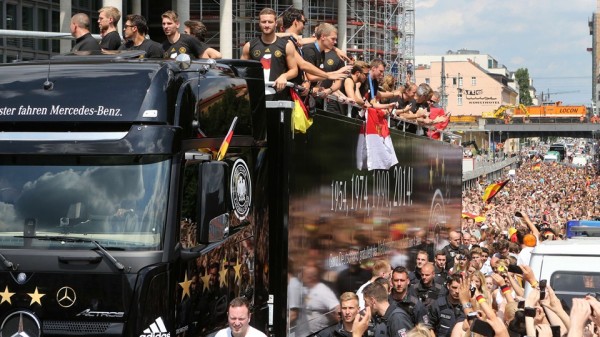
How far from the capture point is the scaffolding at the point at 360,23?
233 feet

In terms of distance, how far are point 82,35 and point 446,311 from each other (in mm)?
4455

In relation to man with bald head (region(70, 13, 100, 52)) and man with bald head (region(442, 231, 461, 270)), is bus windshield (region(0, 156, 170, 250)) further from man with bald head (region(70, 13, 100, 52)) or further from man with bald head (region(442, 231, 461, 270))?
man with bald head (region(442, 231, 461, 270))

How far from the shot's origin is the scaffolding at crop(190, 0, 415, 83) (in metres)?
70.9

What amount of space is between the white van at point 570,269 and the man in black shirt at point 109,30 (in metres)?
3.98

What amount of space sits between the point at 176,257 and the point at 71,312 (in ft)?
2.40

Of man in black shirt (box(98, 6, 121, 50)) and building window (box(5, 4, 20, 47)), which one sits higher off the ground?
building window (box(5, 4, 20, 47))

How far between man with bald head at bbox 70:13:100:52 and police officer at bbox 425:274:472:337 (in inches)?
163

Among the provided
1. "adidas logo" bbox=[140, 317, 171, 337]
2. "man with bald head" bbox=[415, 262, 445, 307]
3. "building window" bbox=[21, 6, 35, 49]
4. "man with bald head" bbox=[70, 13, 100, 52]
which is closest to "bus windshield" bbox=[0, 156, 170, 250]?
"adidas logo" bbox=[140, 317, 171, 337]

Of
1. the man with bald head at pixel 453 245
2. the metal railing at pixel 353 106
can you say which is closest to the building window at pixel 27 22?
the metal railing at pixel 353 106

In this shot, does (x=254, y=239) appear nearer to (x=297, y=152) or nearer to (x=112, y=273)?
(x=297, y=152)

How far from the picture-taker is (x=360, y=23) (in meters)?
83.4

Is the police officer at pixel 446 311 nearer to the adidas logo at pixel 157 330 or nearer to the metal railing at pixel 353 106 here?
the metal railing at pixel 353 106

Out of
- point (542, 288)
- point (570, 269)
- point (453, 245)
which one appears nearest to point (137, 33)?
point (570, 269)

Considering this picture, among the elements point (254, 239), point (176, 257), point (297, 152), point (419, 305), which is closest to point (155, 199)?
point (176, 257)
